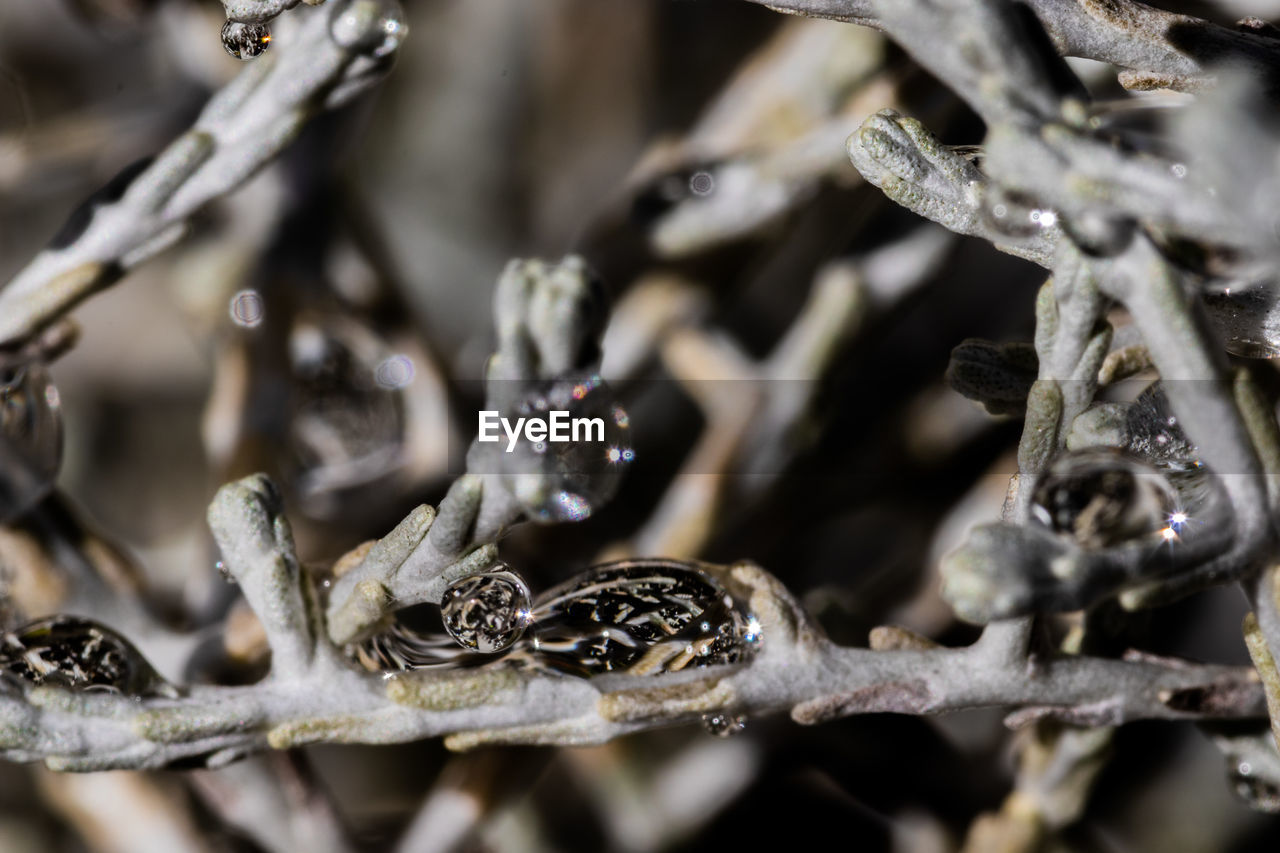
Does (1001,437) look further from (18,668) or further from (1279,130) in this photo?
(18,668)

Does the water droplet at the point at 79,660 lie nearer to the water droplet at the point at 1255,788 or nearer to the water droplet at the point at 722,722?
the water droplet at the point at 722,722

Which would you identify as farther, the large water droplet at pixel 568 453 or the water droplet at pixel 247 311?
the water droplet at pixel 247 311

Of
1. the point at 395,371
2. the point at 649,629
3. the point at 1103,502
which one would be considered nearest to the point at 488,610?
the point at 649,629

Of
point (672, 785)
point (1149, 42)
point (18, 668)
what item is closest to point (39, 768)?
point (18, 668)

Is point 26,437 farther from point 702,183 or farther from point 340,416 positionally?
point 702,183

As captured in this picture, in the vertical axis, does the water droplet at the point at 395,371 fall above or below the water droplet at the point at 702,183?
below

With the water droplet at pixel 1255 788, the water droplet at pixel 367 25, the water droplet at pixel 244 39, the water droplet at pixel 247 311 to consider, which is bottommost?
the water droplet at pixel 1255 788

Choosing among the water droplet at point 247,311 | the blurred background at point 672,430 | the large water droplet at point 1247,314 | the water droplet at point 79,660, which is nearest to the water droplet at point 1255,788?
the blurred background at point 672,430
